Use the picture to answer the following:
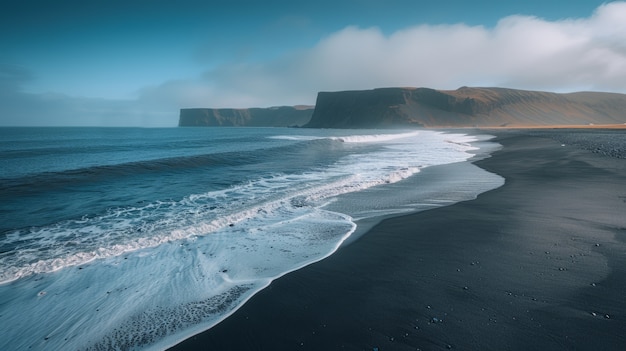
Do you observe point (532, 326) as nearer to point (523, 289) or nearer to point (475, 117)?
point (523, 289)

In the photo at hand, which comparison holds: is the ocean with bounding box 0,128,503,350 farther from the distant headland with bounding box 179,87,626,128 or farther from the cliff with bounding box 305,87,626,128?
the cliff with bounding box 305,87,626,128

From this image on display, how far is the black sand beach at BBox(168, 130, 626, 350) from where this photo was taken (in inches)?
110

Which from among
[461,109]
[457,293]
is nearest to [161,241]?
[457,293]

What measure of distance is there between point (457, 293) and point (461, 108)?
15006 centimetres

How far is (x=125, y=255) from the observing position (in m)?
5.28

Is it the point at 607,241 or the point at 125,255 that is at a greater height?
the point at 607,241

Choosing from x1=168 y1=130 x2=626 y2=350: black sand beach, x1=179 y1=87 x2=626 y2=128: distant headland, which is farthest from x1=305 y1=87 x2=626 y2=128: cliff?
x1=168 y1=130 x2=626 y2=350: black sand beach

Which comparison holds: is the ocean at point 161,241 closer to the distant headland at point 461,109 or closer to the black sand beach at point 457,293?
the black sand beach at point 457,293

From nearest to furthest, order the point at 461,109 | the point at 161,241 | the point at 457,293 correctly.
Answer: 1. the point at 457,293
2. the point at 161,241
3. the point at 461,109

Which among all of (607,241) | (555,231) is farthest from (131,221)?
(607,241)

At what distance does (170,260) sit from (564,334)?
17.0 ft

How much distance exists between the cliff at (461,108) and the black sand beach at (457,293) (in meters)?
131

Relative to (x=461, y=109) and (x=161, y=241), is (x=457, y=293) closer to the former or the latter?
(x=161, y=241)

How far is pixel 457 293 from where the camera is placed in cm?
353
